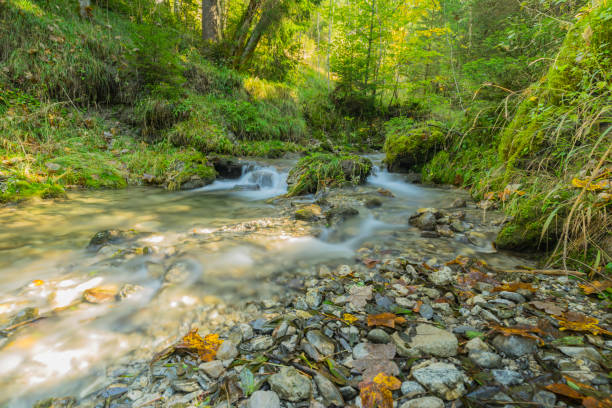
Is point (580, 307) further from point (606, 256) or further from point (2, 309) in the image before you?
point (2, 309)

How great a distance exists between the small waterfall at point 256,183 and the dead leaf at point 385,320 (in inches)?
157

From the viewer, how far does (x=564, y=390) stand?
0.90 metres

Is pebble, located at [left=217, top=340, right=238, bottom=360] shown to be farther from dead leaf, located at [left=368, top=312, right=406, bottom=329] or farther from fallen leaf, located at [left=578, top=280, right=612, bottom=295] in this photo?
fallen leaf, located at [left=578, top=280, right=612, bottom=295]

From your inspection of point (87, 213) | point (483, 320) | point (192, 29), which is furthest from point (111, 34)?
point (483, 320)

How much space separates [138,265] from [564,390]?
8.39ft

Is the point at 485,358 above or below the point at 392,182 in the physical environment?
below

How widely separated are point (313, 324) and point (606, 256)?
74.2 inches

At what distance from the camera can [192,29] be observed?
10.5m

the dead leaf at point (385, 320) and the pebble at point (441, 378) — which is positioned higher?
the pebble at point (441, 378)

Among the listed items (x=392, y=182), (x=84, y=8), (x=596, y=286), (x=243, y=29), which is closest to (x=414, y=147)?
(x=392, y=182)

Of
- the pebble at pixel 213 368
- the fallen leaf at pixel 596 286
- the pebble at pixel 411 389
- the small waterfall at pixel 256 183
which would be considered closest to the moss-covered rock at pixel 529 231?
the fallen leaf at pixel 596 286

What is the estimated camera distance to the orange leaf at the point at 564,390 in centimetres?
87

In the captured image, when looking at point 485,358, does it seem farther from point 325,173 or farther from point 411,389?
point 325,173

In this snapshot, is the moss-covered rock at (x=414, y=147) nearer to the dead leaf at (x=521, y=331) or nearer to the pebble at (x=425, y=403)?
the dead leaf at (x=521, y=331)
